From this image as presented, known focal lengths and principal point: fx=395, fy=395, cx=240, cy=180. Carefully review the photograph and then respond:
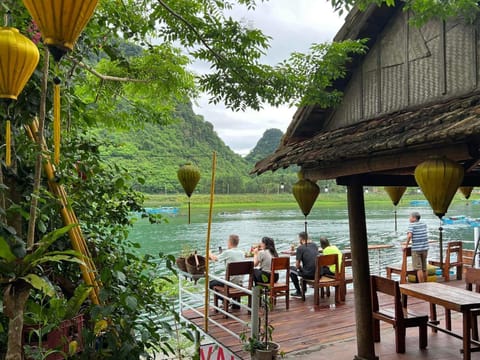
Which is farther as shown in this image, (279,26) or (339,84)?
(279,26)

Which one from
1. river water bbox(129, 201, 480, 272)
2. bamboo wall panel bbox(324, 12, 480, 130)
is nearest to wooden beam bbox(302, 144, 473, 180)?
bamboo wall panel bbox(324, 12, 480, 130)

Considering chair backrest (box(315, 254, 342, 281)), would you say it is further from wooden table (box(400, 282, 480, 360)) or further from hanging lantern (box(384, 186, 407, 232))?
wooden table (box(400, 282, 480, 360))

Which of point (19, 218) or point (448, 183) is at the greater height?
point (448, 183)

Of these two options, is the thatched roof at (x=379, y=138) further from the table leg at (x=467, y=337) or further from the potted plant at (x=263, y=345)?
the potted plant at (x=263, y=345)

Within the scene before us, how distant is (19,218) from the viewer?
5.51 ft

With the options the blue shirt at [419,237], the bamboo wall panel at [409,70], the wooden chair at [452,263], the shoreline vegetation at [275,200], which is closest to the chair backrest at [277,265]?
the bamboo wall panel at [409,70]

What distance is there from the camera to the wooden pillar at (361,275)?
11.3 ft

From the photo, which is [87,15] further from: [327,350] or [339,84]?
[327,350]

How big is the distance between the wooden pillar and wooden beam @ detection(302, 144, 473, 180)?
0.79ft

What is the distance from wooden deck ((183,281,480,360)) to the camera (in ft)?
12.6

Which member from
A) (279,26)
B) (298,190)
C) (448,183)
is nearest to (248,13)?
(279,26)

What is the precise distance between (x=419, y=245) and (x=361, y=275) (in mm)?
3266

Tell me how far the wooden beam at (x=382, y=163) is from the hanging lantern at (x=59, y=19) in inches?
81.7

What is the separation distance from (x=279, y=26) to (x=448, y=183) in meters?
2.89
